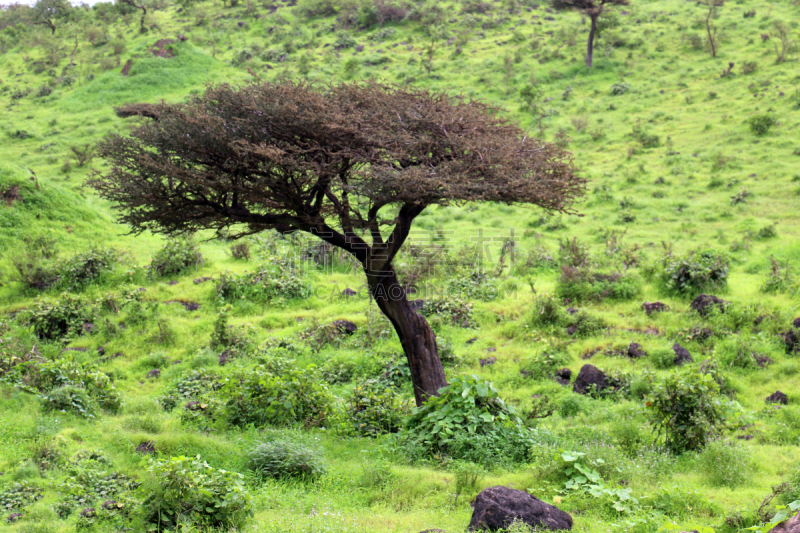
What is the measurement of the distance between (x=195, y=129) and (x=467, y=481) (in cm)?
563

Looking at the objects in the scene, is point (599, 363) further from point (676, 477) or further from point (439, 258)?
point (439, 258)

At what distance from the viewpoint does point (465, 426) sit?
7609mm

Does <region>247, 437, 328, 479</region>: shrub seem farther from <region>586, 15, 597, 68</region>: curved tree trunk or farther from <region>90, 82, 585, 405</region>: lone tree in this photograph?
<region>586, 15, 597, 68</region>: curved tree trunk

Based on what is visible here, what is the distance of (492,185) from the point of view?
7.27m

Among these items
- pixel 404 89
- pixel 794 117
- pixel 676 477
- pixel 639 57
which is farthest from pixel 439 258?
pixel 639 57

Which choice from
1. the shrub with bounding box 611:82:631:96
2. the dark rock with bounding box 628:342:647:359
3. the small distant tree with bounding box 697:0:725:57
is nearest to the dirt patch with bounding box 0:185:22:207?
the dark rock with bounding box 628:342:647:359

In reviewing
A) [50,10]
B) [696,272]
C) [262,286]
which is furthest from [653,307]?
[50,10]

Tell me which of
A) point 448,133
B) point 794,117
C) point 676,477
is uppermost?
point 448,133

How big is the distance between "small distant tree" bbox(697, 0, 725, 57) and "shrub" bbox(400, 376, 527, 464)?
33.3m

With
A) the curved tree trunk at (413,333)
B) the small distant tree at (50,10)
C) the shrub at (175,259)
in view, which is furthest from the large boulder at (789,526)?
the small distant tree at (50,10)

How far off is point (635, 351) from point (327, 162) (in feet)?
24.2

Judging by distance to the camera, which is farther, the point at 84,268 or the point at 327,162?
the point at 84,268

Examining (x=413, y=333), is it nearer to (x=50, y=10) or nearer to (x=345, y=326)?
(x=345, y=326)

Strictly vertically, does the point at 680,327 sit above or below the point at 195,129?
below
